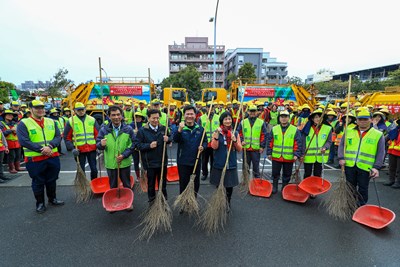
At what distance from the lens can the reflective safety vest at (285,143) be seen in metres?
4.16

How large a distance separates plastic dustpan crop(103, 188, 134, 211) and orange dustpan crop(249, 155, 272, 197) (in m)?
2.37

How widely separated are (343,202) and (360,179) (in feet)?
1.50

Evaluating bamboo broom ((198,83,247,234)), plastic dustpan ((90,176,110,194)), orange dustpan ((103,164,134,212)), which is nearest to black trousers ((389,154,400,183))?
bamboo broom ((198,83,247,234))

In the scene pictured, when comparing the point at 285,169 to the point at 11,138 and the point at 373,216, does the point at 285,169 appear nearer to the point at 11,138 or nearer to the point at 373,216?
the point at 373,216

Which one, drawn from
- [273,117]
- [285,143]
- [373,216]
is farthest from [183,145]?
[273,117]

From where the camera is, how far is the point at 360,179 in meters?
3.48

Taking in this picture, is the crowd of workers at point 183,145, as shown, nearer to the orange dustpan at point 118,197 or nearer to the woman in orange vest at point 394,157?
the orange dustpan at point 118,197

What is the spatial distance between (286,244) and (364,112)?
2.28 metres

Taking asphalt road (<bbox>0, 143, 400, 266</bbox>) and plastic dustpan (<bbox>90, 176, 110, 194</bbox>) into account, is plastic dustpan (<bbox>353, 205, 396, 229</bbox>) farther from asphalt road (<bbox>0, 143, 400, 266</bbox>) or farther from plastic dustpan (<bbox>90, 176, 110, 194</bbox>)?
plastic dustpan (<bbox>90, 176, 110, 194</bbox>)

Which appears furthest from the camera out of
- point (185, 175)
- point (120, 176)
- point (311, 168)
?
point (311, 168)

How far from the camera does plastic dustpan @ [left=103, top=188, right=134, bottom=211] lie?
140 inches

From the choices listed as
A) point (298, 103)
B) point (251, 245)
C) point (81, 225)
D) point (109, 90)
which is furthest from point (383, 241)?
point (109, 90)

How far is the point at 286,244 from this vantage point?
2.87 meters

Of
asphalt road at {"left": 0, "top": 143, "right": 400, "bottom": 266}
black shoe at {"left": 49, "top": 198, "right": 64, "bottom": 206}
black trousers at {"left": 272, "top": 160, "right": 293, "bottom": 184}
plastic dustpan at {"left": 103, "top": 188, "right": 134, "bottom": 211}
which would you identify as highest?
black trousers at {"left": 272, "top": 160, "right": 293, "bottom": 184}
